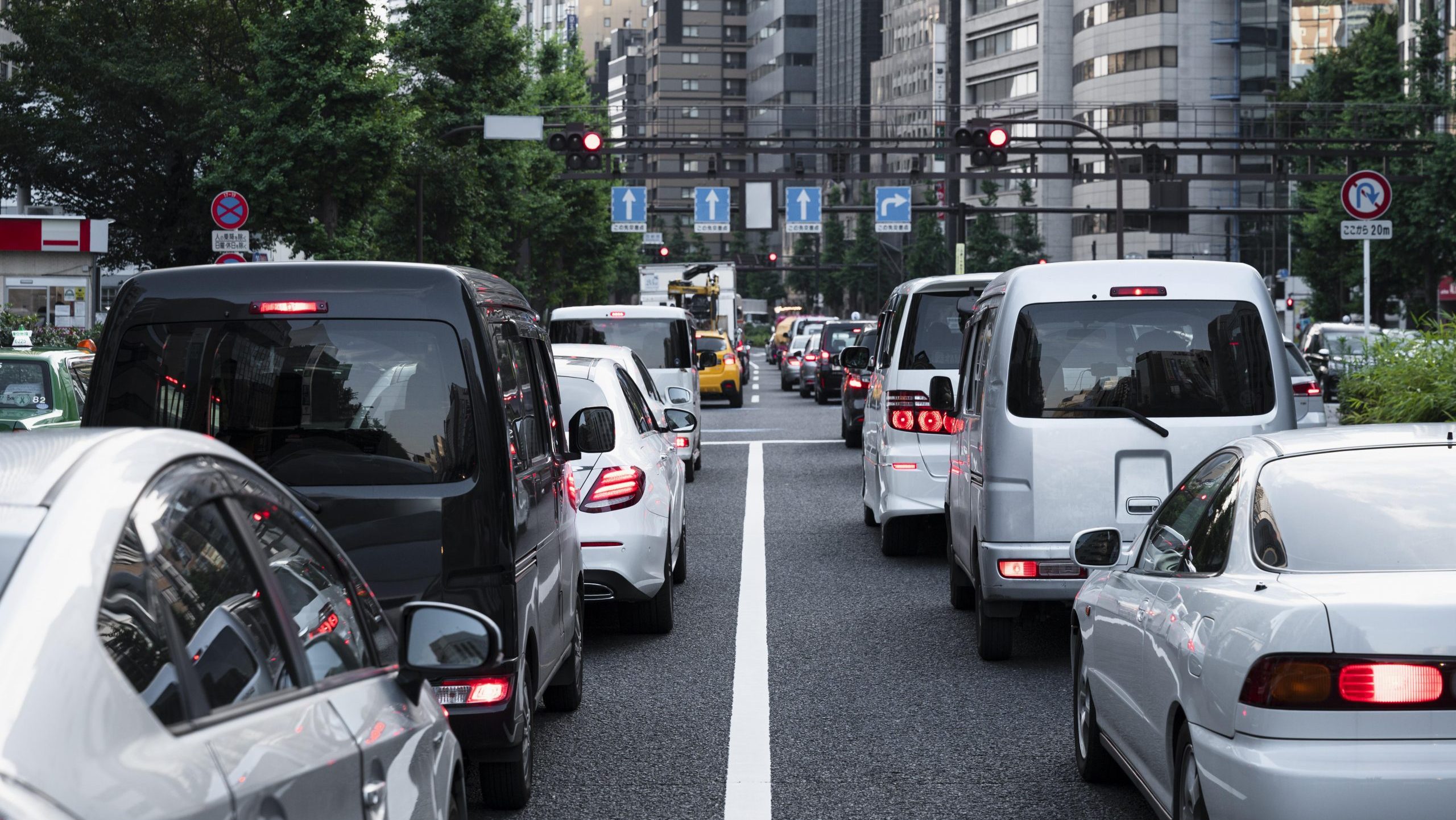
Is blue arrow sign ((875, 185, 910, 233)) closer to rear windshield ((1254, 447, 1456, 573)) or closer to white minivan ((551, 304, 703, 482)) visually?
white minivan ((551, 304, 703, 482))

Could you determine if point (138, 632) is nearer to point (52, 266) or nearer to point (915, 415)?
point (915, 415)

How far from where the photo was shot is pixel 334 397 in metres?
5.64

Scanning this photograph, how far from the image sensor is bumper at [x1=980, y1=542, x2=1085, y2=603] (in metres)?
8.66

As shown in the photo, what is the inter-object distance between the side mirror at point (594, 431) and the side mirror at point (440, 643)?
15.5ft

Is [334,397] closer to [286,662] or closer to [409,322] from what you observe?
[409,322]

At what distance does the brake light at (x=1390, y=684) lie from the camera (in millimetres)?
4035

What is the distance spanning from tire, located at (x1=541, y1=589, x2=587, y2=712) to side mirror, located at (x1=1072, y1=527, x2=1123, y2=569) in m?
2.34

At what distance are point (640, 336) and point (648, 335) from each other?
0.41ft

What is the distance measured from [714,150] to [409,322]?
46.4m

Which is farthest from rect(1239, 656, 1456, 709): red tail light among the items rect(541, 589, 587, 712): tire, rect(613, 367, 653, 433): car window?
rect(613, 367, 653, 433): car window

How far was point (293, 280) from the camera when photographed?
18.5ft

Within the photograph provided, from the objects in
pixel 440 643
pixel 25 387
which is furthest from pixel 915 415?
pixel 440 643

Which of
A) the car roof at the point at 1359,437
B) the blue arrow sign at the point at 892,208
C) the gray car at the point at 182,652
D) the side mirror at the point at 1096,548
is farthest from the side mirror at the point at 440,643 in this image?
the blue arrow sign at the point at 892,208

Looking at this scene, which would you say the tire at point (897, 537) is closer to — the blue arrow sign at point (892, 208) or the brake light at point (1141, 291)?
the brake light at point (1141, 291)
